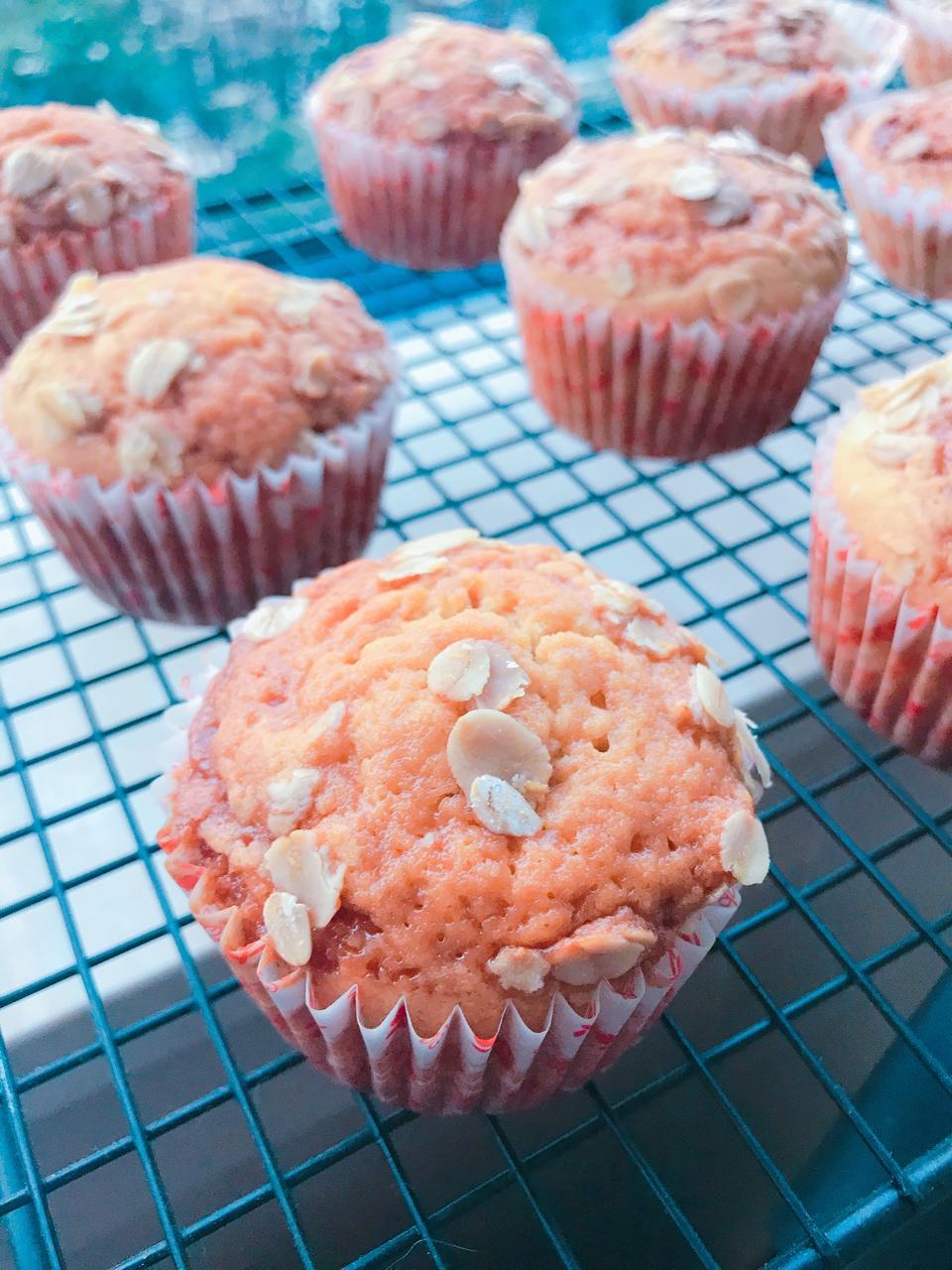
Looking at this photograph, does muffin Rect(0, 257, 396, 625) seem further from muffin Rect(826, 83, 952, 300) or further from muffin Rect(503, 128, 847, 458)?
muffin Rect(826, 83, 952, 300)

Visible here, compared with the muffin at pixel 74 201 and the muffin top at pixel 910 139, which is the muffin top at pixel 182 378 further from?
the muffin top at pixel 910 139

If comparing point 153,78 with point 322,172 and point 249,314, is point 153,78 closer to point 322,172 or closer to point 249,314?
point 322,172

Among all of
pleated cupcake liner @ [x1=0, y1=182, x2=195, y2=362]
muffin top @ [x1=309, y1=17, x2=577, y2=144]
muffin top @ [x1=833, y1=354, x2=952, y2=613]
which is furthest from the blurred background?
muffin top @ [x1=833, y1=354, x2=952, y2=613]

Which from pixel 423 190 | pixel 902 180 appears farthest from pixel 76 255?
pixel 902 180

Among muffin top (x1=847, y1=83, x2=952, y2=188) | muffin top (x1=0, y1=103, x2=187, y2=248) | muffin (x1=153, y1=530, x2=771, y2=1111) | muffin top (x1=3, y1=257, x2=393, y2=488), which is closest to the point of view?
muffin (x1=153, y1=530, x2=771, y2=1111)

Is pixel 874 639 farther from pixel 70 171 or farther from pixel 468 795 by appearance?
pixel 70 171
